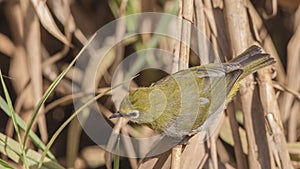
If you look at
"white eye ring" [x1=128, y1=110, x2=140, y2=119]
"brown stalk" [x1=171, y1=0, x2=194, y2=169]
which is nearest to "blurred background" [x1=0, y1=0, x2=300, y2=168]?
"brown stalk" [x1=171, y1=0, x2=194, y2=169]

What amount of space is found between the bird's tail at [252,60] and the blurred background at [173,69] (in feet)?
0.08

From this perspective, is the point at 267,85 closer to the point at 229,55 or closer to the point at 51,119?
the point at 229,55

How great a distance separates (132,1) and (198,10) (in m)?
0.37

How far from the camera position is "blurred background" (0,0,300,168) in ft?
5.56

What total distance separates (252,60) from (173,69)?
240 millimetres

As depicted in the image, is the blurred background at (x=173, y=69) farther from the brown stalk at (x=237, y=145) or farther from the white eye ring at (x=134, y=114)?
the white eye ring at (x=134, y=114)

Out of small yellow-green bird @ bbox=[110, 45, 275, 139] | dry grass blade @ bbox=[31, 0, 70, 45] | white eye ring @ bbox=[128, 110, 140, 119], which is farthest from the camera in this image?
dry grass blade @ bbox=[31, 0, 70, 45]

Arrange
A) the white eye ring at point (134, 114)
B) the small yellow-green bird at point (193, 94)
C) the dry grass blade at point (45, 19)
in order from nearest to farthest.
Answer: the white eye ring at point (134, 114) < the small yellow-green bird at point (193, 94) < the dry grass blade at point (45, 19)

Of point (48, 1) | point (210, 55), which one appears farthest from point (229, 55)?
point (48, 1)

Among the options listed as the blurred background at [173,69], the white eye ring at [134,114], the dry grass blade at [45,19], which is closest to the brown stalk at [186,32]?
the blurred background at [173,69]

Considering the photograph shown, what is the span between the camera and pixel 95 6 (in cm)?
238

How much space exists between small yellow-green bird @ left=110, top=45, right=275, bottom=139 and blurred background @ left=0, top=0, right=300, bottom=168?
4 centimetres

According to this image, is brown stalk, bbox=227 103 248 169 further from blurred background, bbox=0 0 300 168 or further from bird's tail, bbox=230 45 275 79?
bird's tail, bbox=230 45 275 79

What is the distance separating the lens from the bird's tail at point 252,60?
5.72ft
